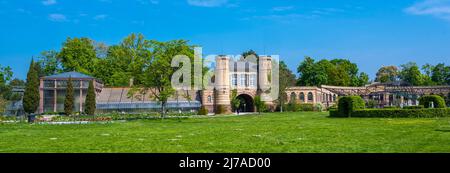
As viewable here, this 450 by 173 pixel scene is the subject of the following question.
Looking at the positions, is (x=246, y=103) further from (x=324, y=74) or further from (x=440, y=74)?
(x=440, y=74)

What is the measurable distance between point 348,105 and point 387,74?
85067 millimetres

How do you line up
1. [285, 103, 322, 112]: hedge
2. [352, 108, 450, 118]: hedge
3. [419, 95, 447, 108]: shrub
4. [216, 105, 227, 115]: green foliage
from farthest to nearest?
[285, 103, 322, 112]: hedge
[216, 105, 227, 115]: green foliage
[419, 95, 447, 108]: shrub
[352, 108, 450, 118]: hedge

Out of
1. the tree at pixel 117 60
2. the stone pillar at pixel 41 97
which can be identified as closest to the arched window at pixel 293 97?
the tree at pixel 117 60

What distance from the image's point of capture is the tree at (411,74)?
97.1 meters

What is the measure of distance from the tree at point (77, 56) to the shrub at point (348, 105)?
44533 millimetres

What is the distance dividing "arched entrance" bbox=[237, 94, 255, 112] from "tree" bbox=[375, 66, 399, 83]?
2176 inches

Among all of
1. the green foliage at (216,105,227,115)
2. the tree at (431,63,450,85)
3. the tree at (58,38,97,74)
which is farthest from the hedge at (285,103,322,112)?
the tree at (431,63,450,85)

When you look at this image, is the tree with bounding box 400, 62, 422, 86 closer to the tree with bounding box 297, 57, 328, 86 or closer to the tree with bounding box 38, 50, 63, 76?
the tree with bounding box 297, 57, 328, 86

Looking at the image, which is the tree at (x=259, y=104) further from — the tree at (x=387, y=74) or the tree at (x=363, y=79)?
the tree at (x=387, y=74)

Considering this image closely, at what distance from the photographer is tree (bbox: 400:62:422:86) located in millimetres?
97125

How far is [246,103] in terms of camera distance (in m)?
70.5

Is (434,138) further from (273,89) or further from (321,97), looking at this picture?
(321,97)

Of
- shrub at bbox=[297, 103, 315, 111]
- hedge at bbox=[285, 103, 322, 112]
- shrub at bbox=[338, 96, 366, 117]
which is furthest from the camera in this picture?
shrub at bbox=[297, 103, 315, 111]

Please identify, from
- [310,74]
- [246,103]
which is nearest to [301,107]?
[246,103]
